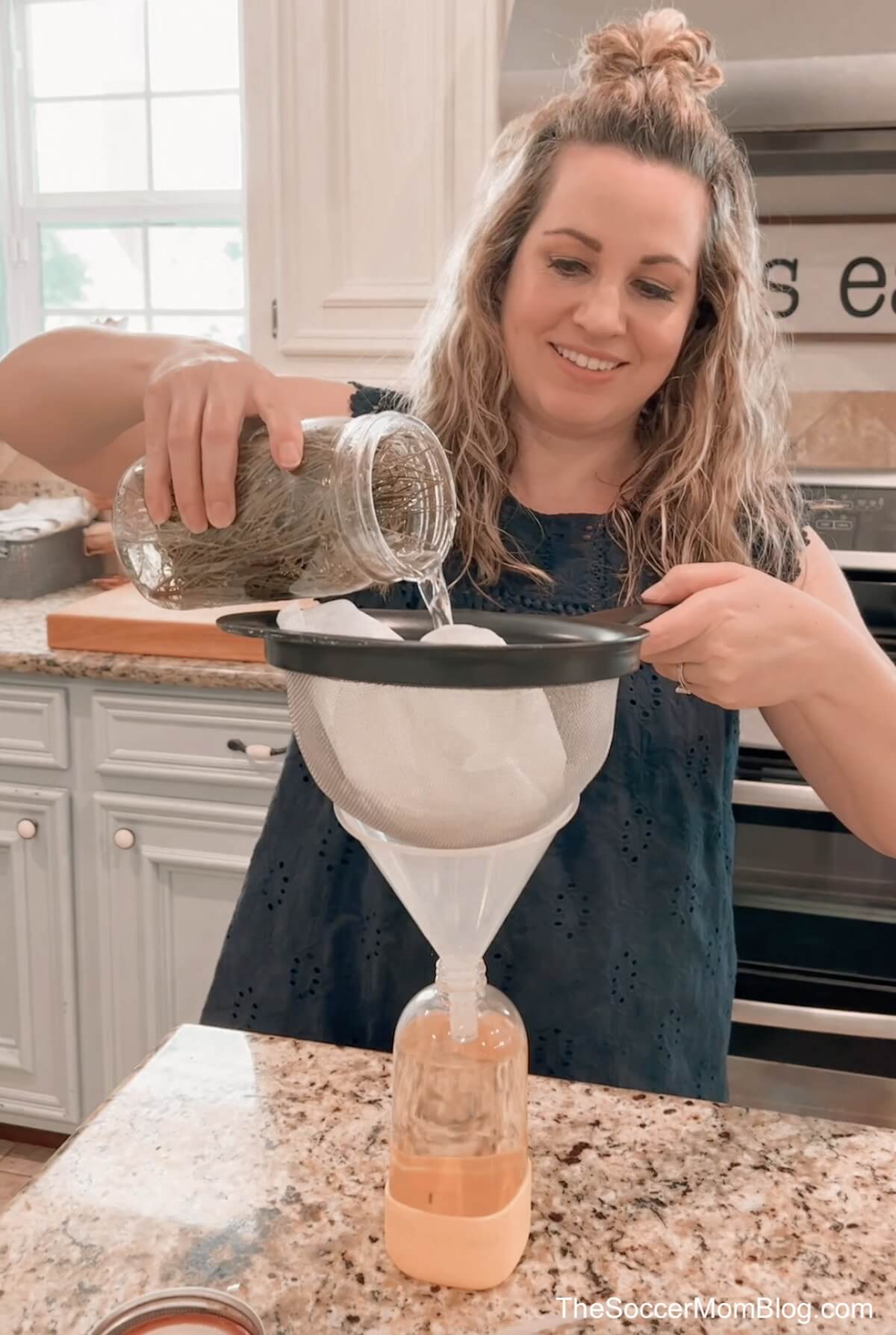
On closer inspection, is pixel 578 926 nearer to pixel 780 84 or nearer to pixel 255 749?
pixel 255 749

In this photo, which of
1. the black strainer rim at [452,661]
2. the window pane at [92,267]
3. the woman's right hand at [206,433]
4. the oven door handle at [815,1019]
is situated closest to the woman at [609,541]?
the woman's right hand at [206,433]

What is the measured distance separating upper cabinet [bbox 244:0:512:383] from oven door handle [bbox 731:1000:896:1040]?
4.10 feet

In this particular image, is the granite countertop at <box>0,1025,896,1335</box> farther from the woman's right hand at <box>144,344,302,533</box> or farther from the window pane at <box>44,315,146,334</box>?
the window pane at <box>44,315,146,334</box>

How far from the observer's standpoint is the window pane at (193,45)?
2.52m

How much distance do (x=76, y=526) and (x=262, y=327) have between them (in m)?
0.61

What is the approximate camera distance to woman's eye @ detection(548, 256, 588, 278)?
1032 millimetres

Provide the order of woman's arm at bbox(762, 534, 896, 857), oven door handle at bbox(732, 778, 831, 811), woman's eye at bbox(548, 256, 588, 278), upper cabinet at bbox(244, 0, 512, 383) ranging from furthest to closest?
upper cabinet at bbox(244, 0, 512, 383), oven door handle at bbox(732, 778, 831, 811), woman's eye at bbox(548, 256, 588, 278), woman's arm at bbox(762, 534, 896, 857)

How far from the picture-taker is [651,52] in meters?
1.05

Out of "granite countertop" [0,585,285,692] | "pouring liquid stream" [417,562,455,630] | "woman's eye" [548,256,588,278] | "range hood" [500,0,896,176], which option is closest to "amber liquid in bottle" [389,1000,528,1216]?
"pouring liquid stream" [417,562,455,630]

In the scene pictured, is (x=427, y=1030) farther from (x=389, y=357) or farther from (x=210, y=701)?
(x=389, y=357)

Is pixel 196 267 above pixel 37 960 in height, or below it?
above

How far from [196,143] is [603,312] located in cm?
197

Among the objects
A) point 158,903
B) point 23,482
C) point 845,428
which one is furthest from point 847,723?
point 23,482

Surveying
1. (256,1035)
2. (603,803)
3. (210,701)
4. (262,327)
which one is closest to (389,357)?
(262,327)
